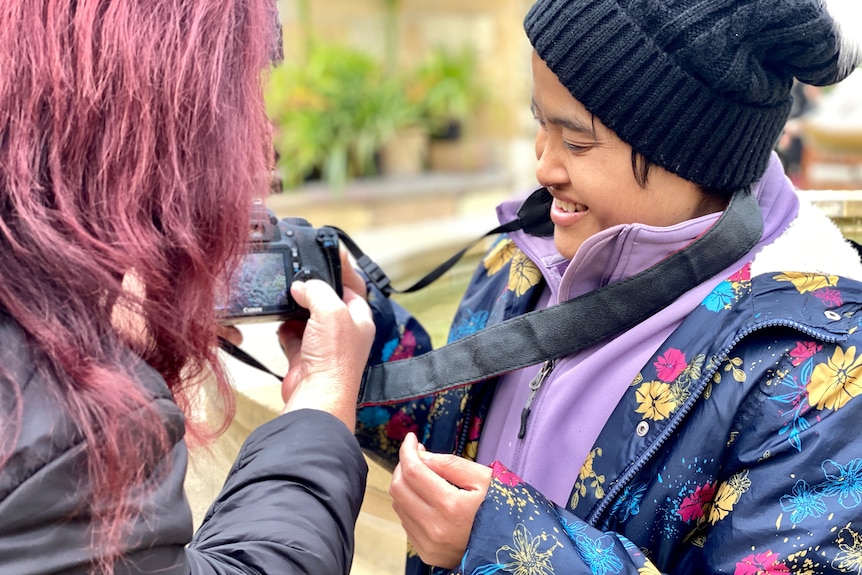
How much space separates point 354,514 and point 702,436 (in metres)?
0.38

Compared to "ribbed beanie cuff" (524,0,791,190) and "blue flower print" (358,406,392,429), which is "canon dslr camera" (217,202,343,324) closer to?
"blue flower print" (358,406,392,429)

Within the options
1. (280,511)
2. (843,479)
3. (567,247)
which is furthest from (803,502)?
(280,511)

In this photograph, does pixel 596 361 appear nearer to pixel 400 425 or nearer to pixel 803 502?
pixel 803 502

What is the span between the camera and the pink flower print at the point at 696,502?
3.12 ft

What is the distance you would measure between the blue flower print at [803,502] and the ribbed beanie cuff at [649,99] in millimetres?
389

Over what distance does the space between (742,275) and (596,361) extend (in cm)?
20

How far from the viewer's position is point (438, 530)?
99 cm

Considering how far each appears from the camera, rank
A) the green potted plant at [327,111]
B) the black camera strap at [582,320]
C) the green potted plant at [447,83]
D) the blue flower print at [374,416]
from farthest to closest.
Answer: the green potted plant at [447,83]
the green potted plant at [327,111]
the blue flower print at [374,416]
the black camera strap at [582,320]

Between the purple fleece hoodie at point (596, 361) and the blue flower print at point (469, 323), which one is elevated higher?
the purple fleece hoodie at point (596, 361)

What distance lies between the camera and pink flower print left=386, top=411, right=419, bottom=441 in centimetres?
132

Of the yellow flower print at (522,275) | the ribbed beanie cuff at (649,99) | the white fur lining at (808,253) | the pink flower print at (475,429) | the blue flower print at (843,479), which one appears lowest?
the pink flower print at (475,429)

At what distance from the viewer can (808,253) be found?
1.05m

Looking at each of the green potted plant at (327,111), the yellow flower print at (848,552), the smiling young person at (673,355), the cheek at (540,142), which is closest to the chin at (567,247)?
the smiling young person at (673,355)

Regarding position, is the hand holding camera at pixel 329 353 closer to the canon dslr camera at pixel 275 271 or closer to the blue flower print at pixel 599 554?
the canon dslr camera at pixel 275 271
